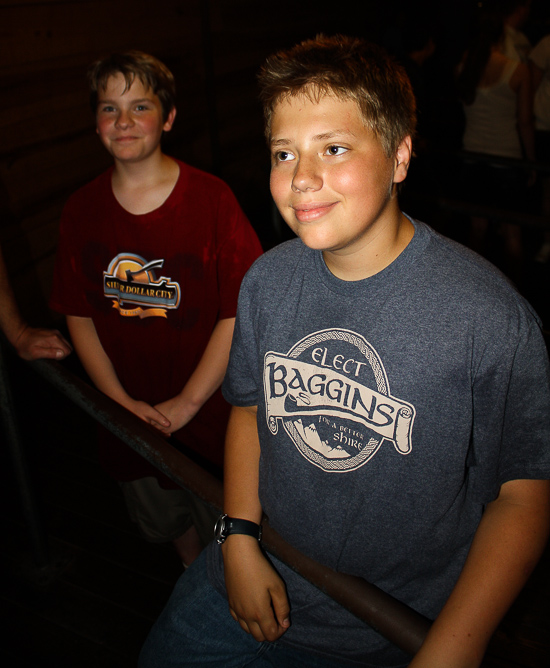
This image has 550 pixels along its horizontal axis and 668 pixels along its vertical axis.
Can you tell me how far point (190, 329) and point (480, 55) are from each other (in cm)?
285

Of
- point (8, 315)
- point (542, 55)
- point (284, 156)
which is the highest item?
point (542, 55)

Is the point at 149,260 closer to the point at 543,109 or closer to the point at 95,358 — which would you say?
the point at 95,358

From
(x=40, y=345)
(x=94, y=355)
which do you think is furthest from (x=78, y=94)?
(x=40, y=345)

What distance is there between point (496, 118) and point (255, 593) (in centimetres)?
351

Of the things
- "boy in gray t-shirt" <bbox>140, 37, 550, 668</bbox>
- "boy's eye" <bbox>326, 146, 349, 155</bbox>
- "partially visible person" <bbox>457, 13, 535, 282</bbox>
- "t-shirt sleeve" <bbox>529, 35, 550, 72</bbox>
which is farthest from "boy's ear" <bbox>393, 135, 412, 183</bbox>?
"t-shirt sleeve" <bbox>529, 35, 550, 72</bbox>

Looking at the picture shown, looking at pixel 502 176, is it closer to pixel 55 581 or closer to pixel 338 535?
pixel 338 535

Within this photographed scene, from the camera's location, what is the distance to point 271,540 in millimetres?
999

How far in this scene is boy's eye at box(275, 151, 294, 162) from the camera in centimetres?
98

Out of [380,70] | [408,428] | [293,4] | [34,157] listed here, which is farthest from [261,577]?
[293,4]

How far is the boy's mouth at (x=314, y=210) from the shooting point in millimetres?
926

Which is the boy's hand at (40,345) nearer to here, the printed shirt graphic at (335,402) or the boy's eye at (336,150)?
the printed shirt graphic at (335,402)

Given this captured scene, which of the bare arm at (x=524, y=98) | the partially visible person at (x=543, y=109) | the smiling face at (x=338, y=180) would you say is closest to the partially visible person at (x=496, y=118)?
the bare arm at (x=524, y=98)

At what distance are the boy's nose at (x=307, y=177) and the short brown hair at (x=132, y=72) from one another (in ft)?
3.28

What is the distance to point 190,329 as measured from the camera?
5.67 ft
